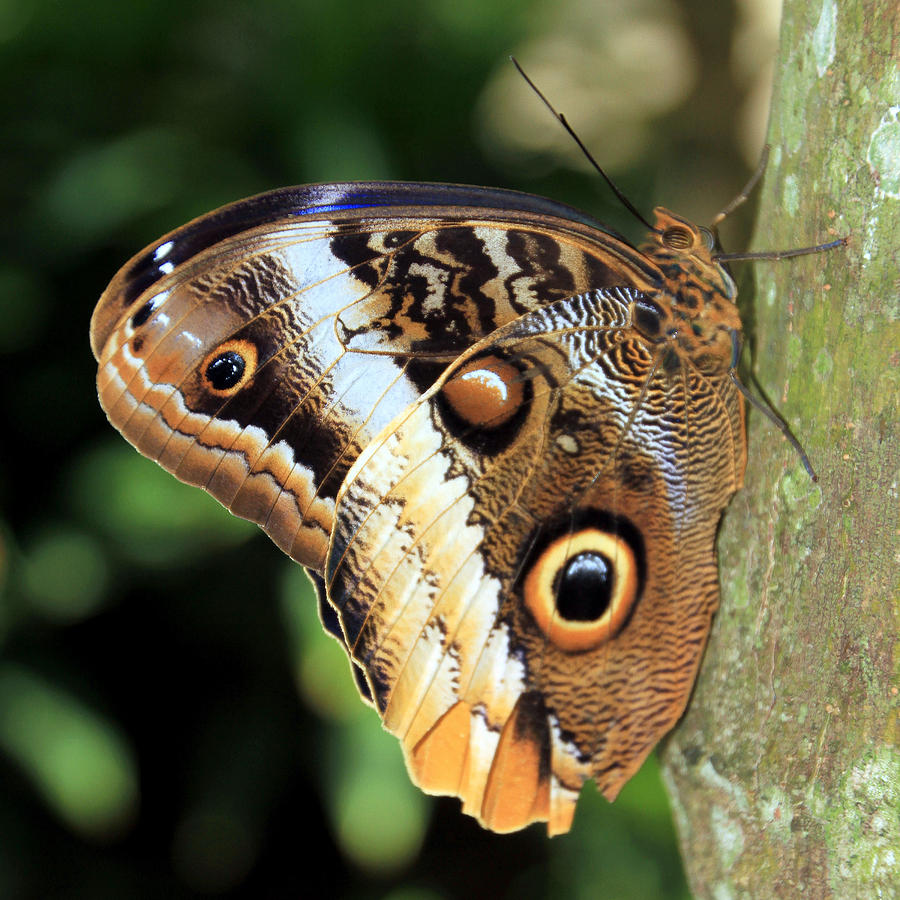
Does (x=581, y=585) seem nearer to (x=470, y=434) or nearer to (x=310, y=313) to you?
(x=470, y=434)

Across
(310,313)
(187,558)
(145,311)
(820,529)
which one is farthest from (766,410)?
(187,558)

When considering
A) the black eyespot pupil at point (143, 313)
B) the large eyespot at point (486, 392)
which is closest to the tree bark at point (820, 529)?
the large eyespot at point (486, 392)

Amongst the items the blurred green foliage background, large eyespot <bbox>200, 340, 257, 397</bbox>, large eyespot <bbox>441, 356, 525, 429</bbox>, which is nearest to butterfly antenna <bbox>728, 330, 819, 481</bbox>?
large eyespot <bbox>441, 356, 525, 429</bbox>

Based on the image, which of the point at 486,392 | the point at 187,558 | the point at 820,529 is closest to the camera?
the point at 820,529

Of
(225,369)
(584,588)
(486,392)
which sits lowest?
(584,588)

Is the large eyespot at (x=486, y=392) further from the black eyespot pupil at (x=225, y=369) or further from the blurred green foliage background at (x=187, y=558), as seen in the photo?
the blurred green foliage background at (x=187, y=558)

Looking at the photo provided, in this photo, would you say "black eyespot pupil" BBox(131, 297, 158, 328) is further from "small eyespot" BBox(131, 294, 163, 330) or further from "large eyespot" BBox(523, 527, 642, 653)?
"large eyespot" BBox(523, 527, 642, 653)

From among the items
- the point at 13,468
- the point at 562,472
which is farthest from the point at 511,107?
the point at 562,472

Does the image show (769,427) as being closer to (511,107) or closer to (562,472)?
(562,472)
